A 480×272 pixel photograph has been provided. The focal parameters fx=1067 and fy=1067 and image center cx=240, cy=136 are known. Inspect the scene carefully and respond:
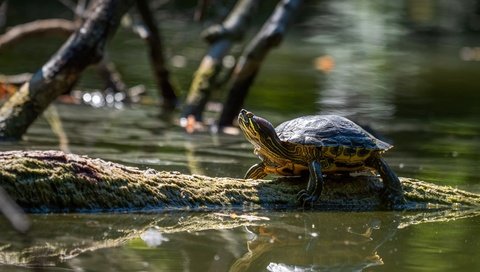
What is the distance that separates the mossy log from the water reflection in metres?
0.10

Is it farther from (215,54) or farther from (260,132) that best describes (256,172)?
(215,54)

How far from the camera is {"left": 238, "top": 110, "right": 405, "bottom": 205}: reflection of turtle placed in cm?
576

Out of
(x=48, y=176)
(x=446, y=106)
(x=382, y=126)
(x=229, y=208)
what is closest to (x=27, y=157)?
(x=48, y=176)

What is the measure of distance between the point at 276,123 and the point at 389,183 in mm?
4364

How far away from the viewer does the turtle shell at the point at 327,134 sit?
5.75m

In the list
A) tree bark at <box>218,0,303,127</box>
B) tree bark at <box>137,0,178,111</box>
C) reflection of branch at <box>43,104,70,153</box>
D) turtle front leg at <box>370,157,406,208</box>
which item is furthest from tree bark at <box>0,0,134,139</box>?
tree bark at <box>137,0,178,111</box>

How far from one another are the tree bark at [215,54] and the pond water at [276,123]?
1.40ft

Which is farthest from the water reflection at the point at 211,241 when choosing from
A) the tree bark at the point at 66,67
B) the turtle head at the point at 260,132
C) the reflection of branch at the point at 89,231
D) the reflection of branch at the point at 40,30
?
the reflection of branch at the point at 40,30

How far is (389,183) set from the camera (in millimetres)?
5953

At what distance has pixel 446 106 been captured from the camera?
483 inches

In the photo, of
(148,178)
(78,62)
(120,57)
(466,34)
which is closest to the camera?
(148,178)

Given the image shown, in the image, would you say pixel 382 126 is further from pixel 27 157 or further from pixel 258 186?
pixel 27 157

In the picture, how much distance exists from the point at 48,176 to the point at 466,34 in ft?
59.1

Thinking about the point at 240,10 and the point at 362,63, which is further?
the point at 362,63
